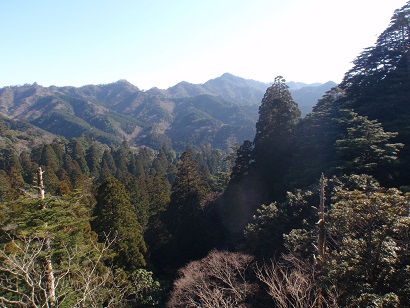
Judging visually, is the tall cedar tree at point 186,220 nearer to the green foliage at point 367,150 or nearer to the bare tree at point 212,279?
the bare tree at point 212,279

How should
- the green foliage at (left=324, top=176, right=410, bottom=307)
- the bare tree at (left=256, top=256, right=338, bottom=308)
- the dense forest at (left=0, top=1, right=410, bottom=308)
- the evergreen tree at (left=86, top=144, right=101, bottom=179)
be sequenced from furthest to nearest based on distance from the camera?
the evergreen tree at (left=86, top=144, right=101, bottom=179) < the dense forest at (left=0, top=1, right=410, bottom=308) < the bare tree at (left=256, top=256, right=338, bottom=308) < the green foliage at (left=324, top=176, right=410, bottom=307)

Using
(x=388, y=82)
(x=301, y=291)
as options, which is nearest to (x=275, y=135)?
(x=388, y=82)

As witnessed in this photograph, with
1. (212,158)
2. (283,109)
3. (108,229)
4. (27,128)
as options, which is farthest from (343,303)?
(27,128)

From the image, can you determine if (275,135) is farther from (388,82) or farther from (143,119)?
(143,119)

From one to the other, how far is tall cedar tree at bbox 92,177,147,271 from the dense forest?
0.06 meters

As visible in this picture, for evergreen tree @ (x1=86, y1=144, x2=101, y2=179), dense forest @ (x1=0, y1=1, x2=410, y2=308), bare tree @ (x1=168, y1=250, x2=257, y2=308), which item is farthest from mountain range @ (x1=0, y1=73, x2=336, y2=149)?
bare tree @ (x1=168, y1=250, x2=257, y2=308)

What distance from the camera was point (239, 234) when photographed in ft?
64.8

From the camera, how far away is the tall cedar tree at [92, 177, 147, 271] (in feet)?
51.7

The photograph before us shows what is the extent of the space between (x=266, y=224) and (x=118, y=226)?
7733mm

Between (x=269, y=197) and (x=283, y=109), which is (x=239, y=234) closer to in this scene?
(x=269, y=197)

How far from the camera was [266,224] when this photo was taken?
1386 cm

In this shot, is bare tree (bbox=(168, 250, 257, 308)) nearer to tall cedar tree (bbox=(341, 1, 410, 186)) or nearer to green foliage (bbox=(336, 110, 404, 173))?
green foliage (bbox=(336, 110, 404, 173))

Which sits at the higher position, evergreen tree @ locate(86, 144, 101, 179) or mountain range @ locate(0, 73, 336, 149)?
evergreen tree @ locate(86, 144, 101, 179)

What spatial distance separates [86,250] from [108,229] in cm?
526
